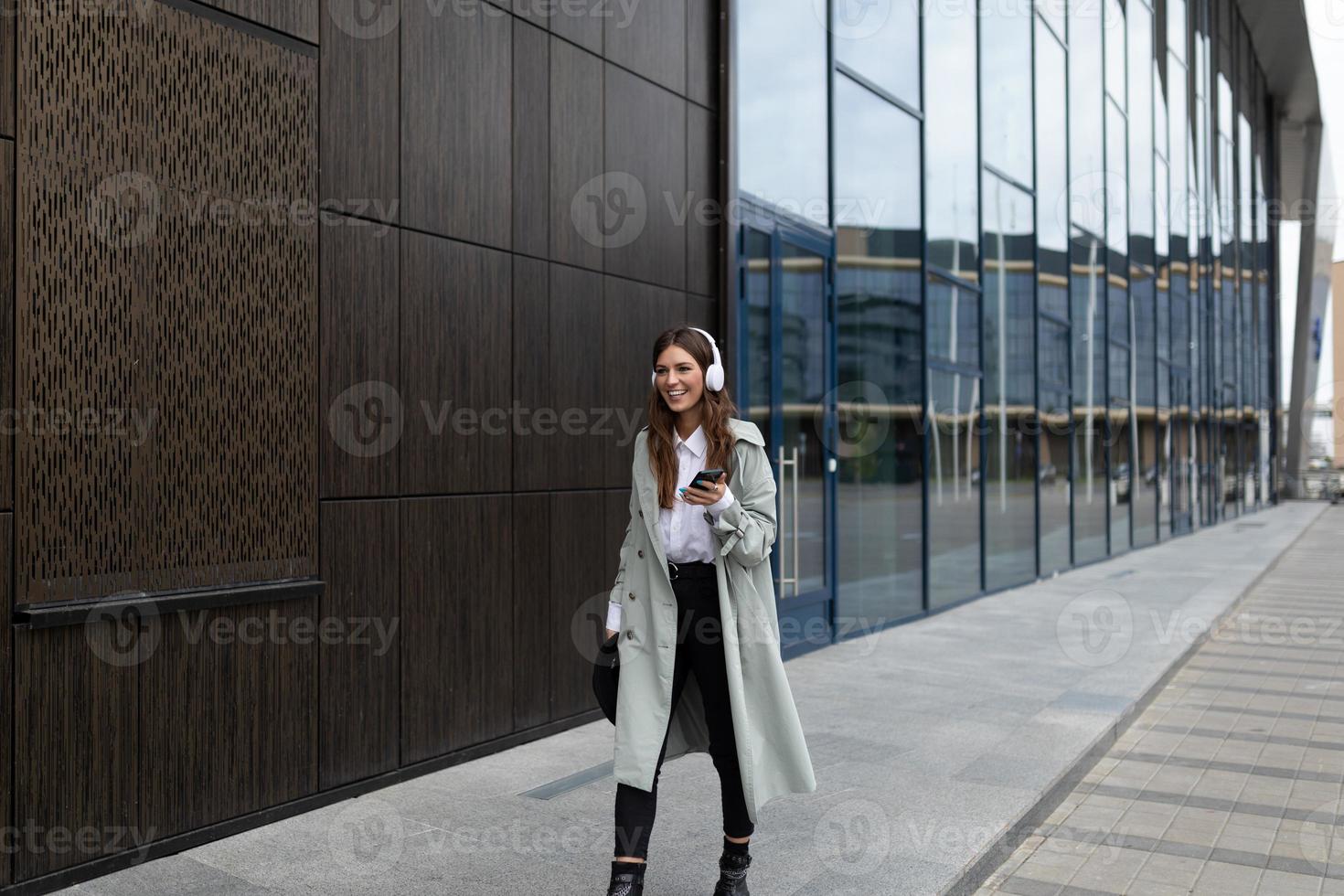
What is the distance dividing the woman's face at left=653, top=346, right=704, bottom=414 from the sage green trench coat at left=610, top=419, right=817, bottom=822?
0.58 feet

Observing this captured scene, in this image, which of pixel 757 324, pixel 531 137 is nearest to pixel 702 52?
pixel 757 324

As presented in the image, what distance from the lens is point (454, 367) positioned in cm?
496

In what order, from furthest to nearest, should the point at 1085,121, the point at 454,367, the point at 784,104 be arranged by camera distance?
the point at 1085,121 < the point at 784,104 < the point at 454,367

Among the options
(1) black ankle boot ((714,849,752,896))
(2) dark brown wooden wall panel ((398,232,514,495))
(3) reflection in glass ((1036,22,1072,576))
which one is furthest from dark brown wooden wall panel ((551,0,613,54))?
(3) reflection in glass ((1036,22,1072,576))

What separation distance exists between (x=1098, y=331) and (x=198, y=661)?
14.2 metres

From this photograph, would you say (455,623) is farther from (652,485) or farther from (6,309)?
(6,309)

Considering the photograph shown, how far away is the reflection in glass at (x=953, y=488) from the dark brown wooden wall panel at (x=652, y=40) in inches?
178

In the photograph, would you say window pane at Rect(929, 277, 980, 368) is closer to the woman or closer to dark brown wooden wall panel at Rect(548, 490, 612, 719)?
dark brown wooden wall panel at Rect(548, 490, 612, 719)

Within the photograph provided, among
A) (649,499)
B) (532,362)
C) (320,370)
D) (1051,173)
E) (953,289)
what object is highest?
(1051,173)

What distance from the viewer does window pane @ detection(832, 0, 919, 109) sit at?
8.79m

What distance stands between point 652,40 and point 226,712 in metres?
4.15

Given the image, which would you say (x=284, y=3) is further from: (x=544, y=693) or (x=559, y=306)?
(x=544, y=693)

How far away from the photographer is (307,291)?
428cm

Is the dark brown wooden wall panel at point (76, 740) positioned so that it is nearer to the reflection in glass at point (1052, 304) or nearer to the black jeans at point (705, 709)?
the black jeans at point (705, 709)
